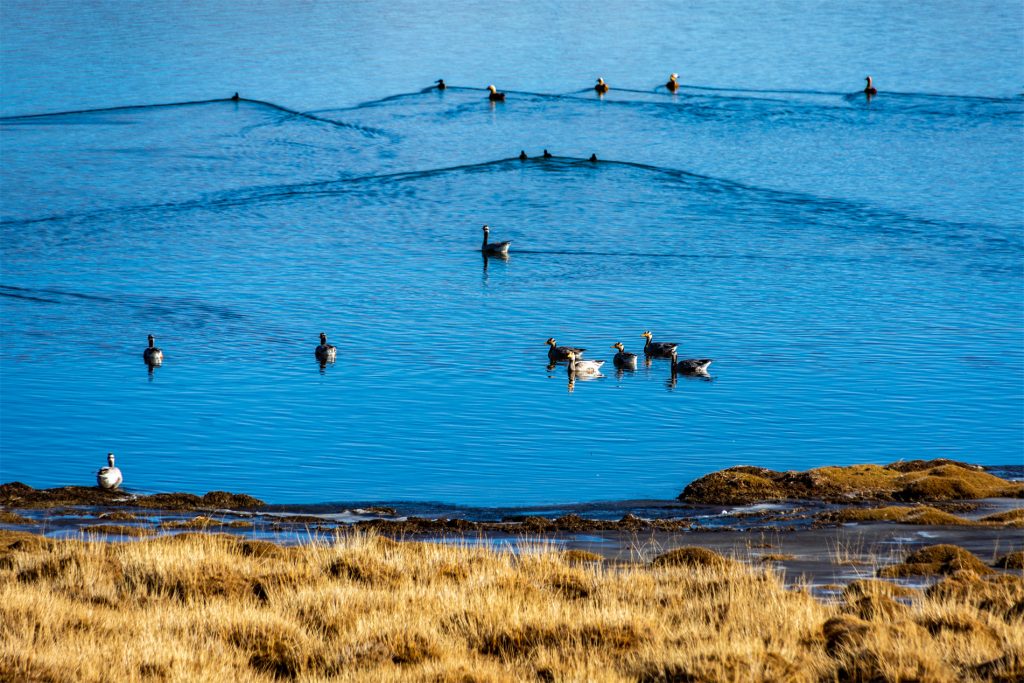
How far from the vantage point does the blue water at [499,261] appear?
1110 inches

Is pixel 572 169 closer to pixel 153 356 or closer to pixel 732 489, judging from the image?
pixel 153 356

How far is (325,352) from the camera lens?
34.5 meters

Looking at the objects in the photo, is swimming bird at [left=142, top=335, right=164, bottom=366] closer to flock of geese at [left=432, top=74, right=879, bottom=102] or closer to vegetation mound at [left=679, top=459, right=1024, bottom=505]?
vegetation mound at [left=679, top=459, right=1024, bottom=505]

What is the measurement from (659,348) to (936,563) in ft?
64.9

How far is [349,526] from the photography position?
779 inches

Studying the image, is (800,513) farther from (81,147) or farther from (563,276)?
(81,147)

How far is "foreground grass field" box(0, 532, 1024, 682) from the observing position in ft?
37.3

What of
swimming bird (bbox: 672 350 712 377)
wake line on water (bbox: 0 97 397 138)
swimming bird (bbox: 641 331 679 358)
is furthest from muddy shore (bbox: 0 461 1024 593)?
wake line on water (bbox: 0 97 397 138)

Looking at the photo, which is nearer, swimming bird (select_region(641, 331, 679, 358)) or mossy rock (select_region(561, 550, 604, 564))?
mossy rock (select_region(561, 550, 604, 564))

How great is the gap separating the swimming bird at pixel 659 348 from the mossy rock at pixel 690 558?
19.1 metres

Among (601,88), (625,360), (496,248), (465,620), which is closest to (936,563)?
(465,620)

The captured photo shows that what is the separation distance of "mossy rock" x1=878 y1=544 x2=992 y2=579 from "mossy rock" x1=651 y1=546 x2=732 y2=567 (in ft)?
5.84

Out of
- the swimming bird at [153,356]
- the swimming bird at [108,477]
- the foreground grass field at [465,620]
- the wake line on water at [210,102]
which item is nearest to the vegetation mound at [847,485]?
the foreground grass field at [465,620]

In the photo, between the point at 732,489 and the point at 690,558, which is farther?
the point at 732,489
